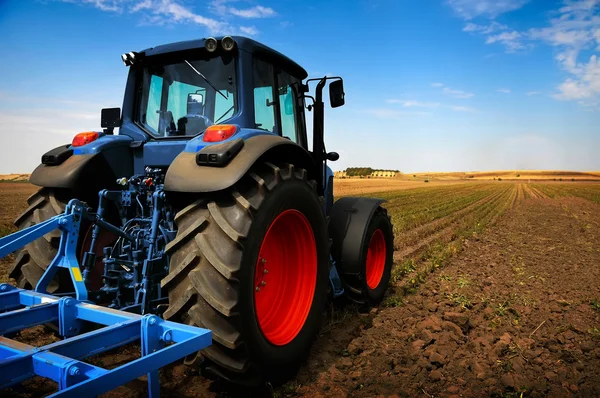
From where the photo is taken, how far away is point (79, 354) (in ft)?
5.98

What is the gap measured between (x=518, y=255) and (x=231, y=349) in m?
7.32

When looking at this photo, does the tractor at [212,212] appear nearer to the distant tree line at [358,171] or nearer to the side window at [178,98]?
the side window at [178,98]

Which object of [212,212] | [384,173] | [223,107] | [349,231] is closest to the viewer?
[212,212]

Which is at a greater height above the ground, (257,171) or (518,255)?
(257,171)

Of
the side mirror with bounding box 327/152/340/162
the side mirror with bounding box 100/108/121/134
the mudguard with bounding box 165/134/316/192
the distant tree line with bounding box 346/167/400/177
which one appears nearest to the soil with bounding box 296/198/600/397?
the mudguard with bounding box 165/134/316/192

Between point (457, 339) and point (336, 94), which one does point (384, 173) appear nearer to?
point (336, 94)

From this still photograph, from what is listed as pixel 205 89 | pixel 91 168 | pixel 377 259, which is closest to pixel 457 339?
pixel 377 259

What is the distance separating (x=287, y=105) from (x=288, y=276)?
1767mm

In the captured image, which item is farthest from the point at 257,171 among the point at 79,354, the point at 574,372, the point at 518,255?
the point at 518,255

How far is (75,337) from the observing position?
71.6 inches

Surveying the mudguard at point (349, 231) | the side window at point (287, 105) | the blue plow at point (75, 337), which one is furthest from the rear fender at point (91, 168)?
the mudguard at point (349, 231)

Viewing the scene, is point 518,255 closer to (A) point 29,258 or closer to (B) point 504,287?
(B) point 504,287

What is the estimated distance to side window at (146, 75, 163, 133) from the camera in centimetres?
368

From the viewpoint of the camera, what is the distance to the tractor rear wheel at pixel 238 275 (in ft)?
7.31
